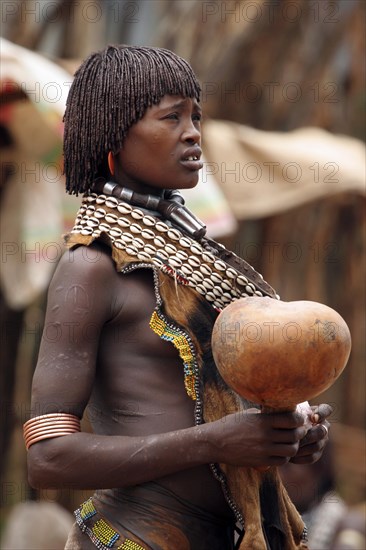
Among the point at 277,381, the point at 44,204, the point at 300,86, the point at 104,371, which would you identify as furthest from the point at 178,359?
the point at 300,86

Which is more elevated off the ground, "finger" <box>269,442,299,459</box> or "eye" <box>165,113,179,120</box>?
"eye" <box>165,113,179,120</box>

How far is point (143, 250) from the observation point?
3184 mm

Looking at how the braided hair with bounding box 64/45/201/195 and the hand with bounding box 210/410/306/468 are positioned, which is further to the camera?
the braided hair with bounding box 64/45/201/195

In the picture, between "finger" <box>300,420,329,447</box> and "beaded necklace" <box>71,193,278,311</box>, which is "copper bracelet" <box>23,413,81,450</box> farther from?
"finger" <box>300,420,329,447</box>

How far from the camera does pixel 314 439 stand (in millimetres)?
3137

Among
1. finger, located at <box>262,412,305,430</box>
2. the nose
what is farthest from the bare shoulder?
finger, located at <box>262,412,305,430</box>

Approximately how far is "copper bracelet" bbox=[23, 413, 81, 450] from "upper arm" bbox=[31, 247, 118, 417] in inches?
0.7

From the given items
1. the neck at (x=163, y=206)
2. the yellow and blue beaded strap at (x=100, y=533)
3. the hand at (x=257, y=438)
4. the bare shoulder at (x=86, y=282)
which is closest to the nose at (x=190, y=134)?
the neck at (x=163, y=206)

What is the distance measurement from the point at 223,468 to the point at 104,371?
41 centimetres

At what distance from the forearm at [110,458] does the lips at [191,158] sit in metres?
0.73

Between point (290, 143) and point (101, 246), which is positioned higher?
point (101, 246)

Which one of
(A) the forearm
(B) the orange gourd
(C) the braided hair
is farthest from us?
(C) the braided hair

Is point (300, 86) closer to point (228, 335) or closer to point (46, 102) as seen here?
point (46, 102)

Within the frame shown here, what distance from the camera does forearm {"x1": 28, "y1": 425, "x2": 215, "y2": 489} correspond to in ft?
9.84
